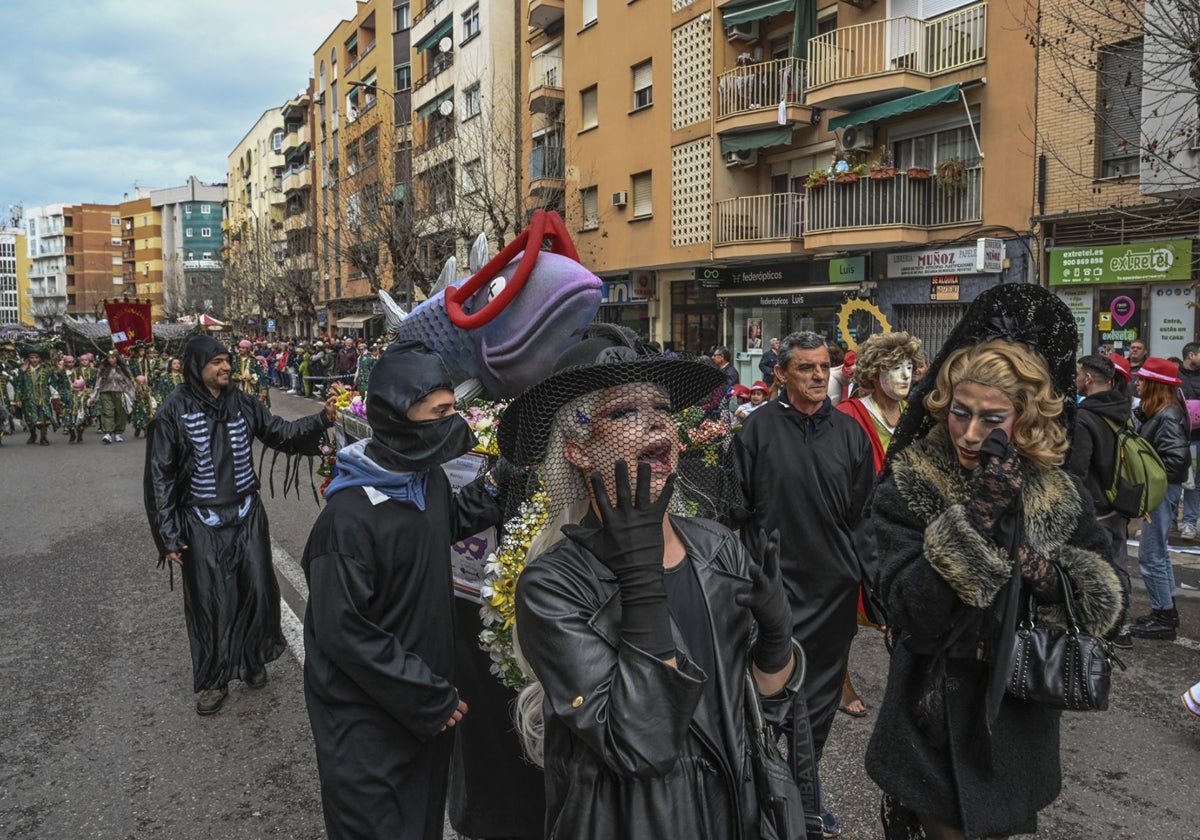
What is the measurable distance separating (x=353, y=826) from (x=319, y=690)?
0.41m

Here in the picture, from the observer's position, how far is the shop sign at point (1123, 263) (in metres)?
13.9

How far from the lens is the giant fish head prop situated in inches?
132

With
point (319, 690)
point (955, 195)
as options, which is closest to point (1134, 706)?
point (319, 690)

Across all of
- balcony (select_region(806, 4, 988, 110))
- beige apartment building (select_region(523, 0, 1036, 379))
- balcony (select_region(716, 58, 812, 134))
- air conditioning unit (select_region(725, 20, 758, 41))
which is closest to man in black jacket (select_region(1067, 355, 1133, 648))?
beige apartment building (select_region(523, 0, 1036, 379))

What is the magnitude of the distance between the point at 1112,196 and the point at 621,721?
15884mm

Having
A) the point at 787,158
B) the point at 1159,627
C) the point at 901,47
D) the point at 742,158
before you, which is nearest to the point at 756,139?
the point at 742,158

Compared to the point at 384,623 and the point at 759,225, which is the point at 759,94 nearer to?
the point at 759,225

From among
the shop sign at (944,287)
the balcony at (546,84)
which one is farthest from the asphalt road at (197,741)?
the balcony at (546,84)

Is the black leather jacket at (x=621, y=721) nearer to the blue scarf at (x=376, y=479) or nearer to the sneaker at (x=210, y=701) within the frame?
the blue scarf at (x=376, y=479)

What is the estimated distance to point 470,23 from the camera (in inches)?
1368

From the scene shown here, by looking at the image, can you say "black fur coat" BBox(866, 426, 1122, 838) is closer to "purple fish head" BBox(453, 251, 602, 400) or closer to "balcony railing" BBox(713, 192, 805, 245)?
"purple fish head" BBox(453, 251, 602, 400)

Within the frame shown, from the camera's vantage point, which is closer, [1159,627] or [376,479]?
[376,479]

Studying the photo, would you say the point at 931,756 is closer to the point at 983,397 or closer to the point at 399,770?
the point at 983,397

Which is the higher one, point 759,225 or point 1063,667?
point 759,225
